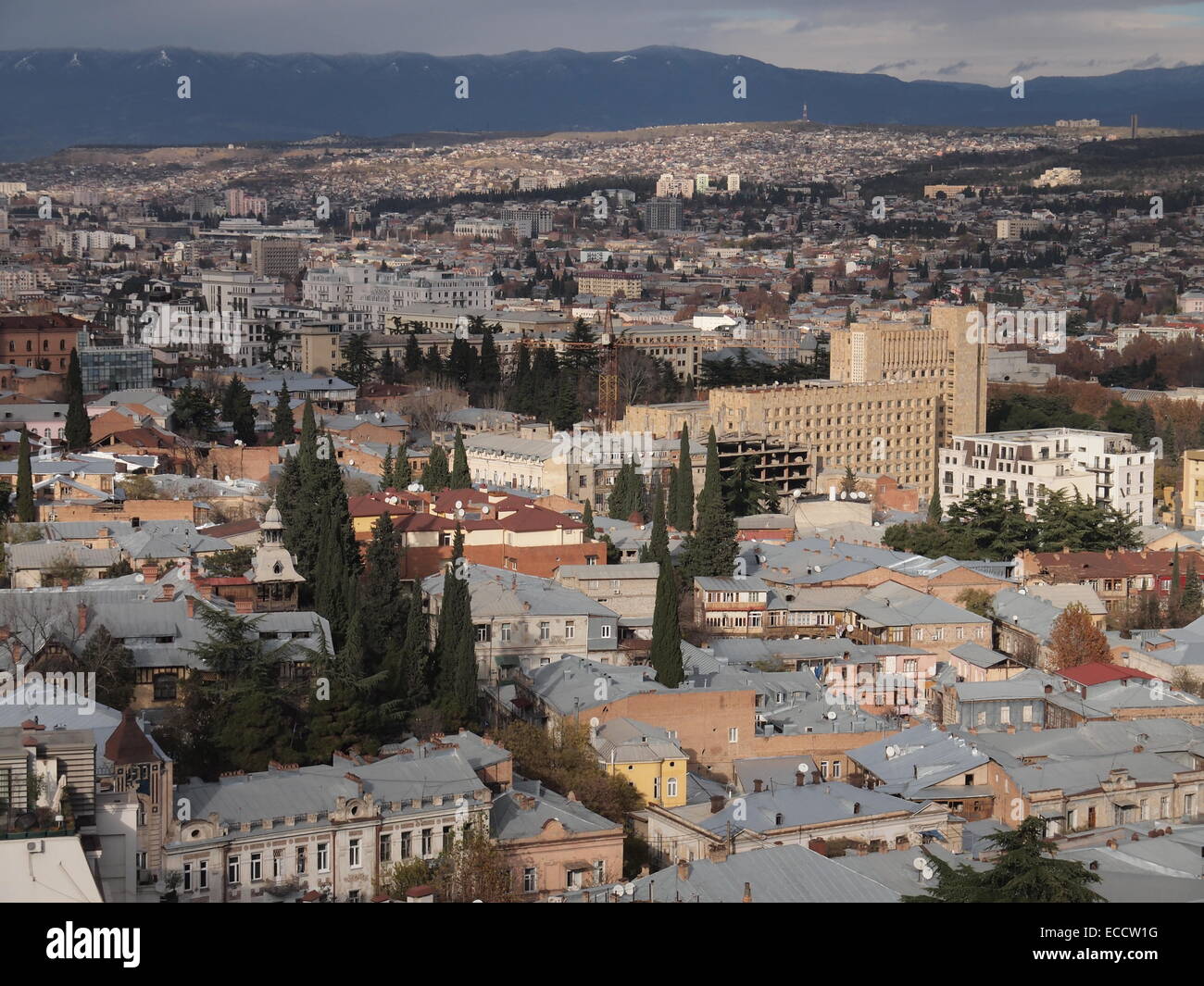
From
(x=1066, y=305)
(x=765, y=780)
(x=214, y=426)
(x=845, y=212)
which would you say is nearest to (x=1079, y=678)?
(x=765, y=780)

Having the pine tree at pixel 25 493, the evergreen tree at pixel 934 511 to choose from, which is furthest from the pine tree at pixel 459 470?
the evergreen tree at pixel 934 511

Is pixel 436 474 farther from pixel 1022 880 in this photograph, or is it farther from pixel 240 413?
pixel 1022 880

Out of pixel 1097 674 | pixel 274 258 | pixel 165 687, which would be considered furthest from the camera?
pixel 274 258

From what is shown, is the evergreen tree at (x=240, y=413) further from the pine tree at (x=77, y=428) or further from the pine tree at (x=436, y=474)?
the pine tree at (x=436, y=474)

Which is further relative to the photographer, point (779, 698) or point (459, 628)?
point (779, 698)

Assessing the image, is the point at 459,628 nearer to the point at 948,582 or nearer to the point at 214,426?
the point at 948,582

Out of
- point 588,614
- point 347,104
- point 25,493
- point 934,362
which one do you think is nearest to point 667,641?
point 588,614

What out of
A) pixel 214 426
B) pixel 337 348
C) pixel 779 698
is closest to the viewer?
pixel 779 698
